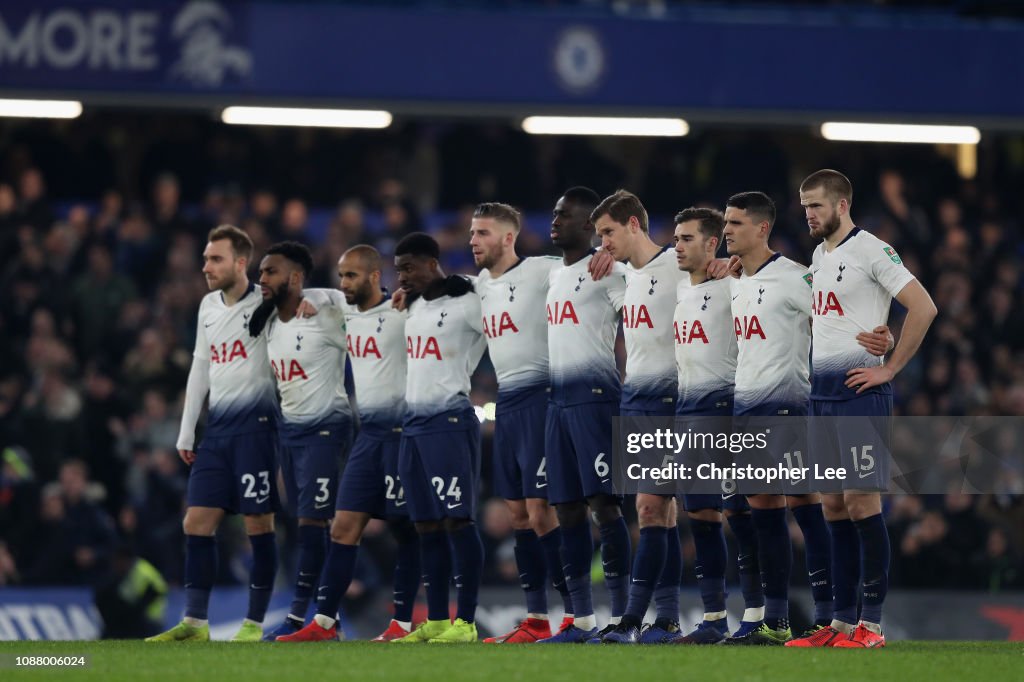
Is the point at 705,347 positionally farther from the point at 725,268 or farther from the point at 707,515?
the point at 707,515

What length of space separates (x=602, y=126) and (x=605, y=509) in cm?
880

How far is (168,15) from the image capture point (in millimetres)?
17094

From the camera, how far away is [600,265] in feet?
34.7

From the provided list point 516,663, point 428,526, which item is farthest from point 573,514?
point 516,663

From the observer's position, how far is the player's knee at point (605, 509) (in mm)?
10375

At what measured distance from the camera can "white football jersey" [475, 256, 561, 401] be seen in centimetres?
1086

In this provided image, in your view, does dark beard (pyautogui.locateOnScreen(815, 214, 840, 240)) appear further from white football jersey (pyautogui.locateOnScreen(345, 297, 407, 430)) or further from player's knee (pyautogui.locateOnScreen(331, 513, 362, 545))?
player's knee (pyautogui.locateOnScreen(331, 513, 362, 545))

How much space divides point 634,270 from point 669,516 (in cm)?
157

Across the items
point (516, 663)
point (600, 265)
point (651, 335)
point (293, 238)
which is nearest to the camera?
point (516, 663)

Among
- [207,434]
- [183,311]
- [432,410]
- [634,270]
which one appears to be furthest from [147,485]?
[634,270]

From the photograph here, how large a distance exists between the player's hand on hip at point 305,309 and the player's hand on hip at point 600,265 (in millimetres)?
2109

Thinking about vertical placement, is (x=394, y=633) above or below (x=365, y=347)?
below

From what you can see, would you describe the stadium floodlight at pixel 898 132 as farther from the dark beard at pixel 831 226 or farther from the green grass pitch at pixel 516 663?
the green grass pitch at pixel 516 663

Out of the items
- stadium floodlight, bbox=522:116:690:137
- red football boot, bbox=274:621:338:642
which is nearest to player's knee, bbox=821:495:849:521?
red football boot, bbox=274:621:338:642
